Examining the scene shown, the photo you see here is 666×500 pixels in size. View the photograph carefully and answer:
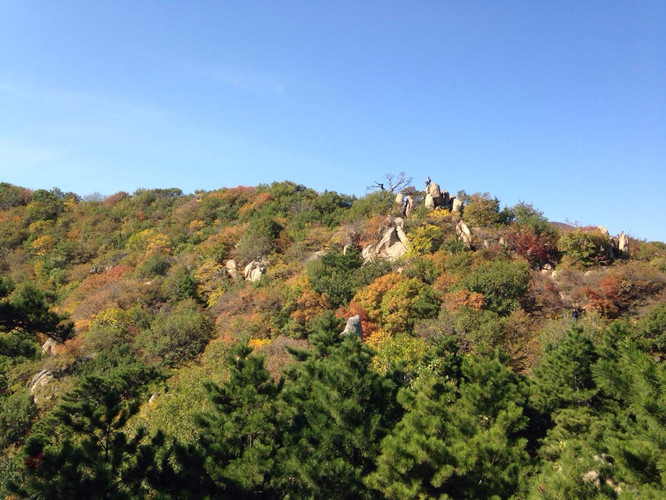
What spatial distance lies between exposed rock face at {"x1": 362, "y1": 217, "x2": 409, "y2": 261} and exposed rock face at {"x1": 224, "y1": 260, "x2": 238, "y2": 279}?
10642 mm

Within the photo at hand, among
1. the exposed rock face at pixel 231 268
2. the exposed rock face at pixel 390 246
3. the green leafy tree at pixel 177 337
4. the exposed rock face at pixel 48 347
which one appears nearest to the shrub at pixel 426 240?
the exposed rock face at pixel 390 246

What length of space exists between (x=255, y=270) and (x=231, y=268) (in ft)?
10.3

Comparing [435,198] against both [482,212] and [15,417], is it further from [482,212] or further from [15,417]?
[15,417]

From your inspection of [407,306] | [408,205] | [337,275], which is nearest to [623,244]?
[408,205]

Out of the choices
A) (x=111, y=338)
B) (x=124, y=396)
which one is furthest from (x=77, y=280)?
(x=124, y=396)

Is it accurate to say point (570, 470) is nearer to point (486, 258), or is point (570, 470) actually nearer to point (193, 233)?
point (486, 258)

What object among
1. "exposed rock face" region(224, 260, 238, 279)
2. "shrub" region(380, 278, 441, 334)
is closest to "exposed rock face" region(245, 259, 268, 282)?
"exposed rock face" region(224, 260, 238, 279)

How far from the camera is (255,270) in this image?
103ft

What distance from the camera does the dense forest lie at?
8438 mm

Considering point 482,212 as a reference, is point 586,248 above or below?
below

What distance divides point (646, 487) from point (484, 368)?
4.78 m

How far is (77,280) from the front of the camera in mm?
36688

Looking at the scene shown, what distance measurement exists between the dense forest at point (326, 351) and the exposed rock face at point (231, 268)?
0.22 meters

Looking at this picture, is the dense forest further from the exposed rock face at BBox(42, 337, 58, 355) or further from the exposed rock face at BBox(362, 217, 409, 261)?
the exposed rock face at BBox(42, 337, 58, 355)
